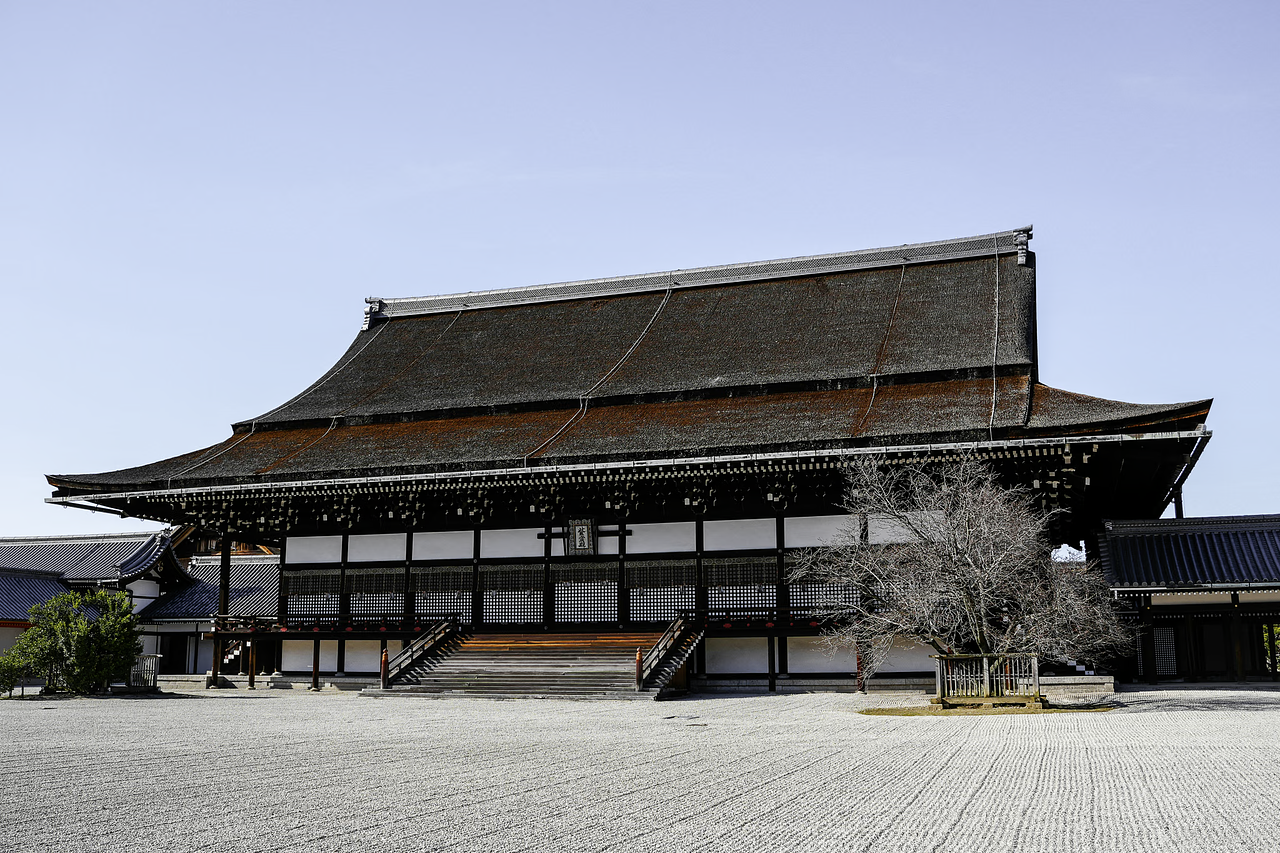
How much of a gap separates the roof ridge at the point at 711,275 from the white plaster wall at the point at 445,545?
9.24 meters

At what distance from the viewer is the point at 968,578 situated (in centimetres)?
1477

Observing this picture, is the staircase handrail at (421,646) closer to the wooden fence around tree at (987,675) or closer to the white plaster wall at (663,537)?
the white plaster wall at (663,537)

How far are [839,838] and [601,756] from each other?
3830 mm

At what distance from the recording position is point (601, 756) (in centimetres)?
917

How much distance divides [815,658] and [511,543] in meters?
6.67

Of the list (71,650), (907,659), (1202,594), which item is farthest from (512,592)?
(1202,594)

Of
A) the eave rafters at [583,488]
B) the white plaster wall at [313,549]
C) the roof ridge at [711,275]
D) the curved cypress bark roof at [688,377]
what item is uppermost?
the roof ridge at [711,275]

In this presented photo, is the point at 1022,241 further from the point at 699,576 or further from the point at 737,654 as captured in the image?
the point at 737,654

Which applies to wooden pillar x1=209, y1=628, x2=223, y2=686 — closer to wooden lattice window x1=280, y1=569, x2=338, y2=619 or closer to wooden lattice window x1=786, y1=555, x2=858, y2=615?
wooden lattice window x1=280, y1=569, x2=338, y2=619

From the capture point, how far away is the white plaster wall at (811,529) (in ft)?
67.7

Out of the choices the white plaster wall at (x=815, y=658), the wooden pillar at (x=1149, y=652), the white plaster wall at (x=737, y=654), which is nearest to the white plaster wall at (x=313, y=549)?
the white plaster wall at (x=737, y=654)

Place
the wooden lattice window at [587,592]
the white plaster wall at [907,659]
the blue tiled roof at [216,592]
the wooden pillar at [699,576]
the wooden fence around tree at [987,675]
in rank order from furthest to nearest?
the blue tiled roof at [216,592]
the wooden lattice window at [587,592]
the wooden pillar at [699,576]
the white plaster wall at [907,659]
the wooden fence around tree at [987,675]

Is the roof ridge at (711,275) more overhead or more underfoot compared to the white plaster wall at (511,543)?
more overhead

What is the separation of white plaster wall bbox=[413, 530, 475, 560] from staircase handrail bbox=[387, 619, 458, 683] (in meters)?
1.42
